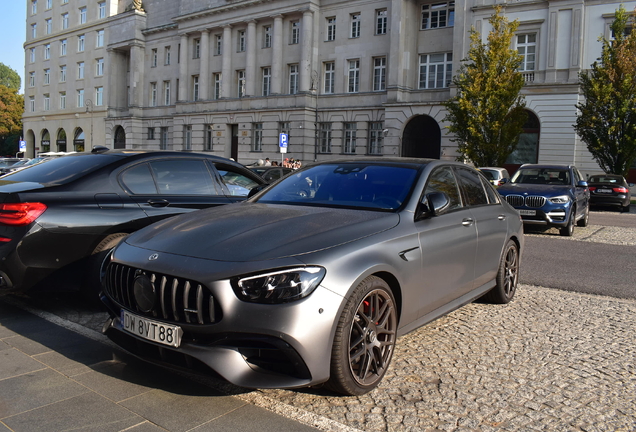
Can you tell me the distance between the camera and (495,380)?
13.1 feet

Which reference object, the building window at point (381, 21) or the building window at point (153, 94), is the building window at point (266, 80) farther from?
the building window at point (153, 94)

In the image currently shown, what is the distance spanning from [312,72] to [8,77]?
102m

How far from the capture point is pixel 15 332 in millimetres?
4938

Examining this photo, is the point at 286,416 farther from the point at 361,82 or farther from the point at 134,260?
the point at 361,82

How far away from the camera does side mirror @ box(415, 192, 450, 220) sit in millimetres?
4406

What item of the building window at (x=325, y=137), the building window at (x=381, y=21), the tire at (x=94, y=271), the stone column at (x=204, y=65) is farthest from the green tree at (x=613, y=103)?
the stone column at (x=204, y=65)

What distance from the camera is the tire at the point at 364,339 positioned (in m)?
3.43

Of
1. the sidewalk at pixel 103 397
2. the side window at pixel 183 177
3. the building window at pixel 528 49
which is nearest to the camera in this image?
the sidewalk at pixel 103 397

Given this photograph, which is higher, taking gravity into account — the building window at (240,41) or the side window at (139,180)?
the building window at (240,41)

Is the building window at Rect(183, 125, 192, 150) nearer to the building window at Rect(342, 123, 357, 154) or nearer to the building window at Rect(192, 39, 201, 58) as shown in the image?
the building window at Rect(192, 39, 201, 58)

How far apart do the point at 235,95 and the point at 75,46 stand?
29.3 meters

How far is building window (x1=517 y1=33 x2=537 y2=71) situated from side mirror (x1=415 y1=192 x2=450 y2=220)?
33169 millimetres

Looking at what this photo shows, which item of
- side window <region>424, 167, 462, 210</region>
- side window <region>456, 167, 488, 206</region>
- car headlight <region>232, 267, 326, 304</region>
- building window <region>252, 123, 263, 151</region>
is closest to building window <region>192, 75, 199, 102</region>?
building window <region>252, 123, 263, 151</region>

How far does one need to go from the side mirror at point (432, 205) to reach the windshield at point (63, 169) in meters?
3.49
